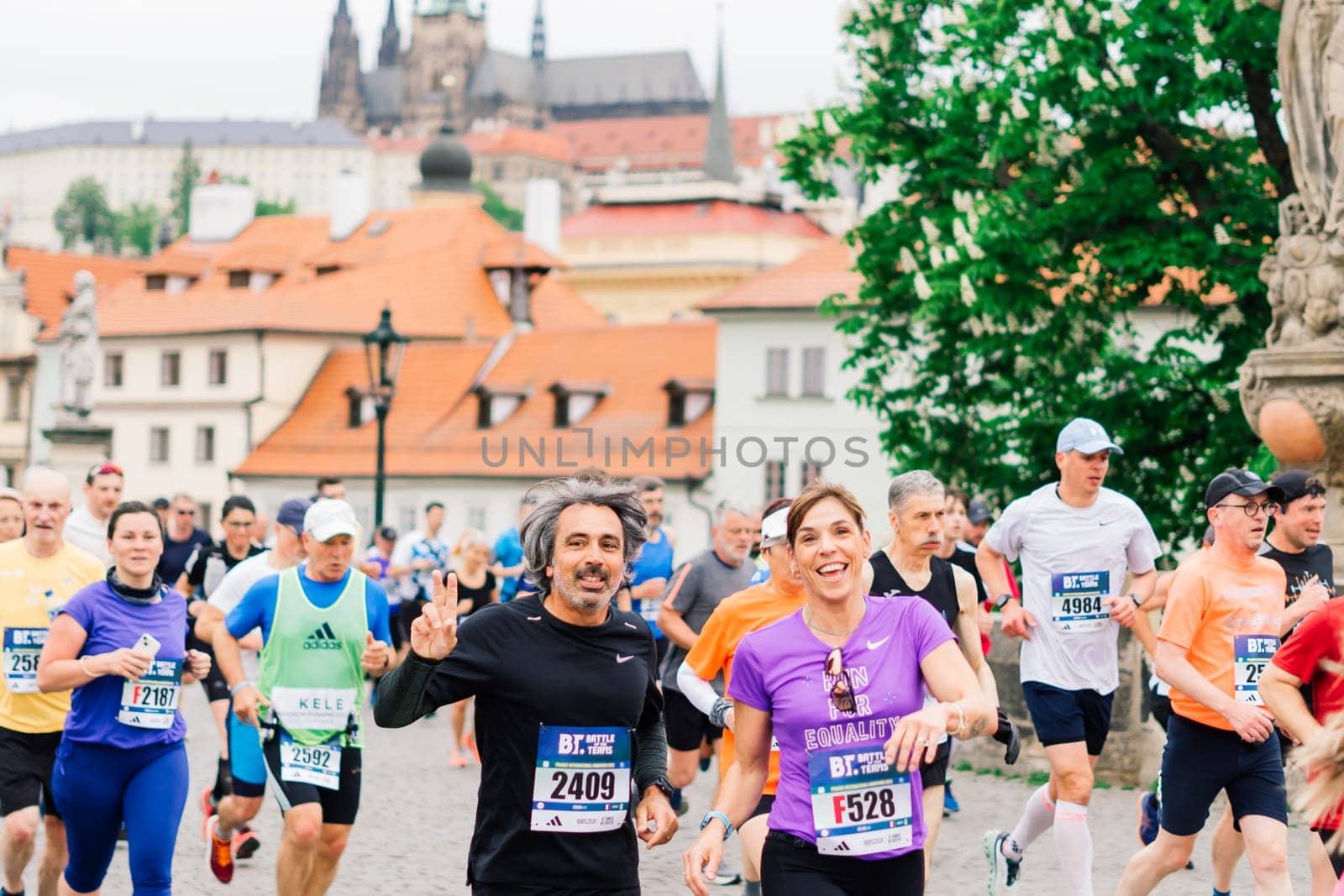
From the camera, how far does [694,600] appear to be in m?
11.1

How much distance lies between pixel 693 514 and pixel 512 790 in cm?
4923

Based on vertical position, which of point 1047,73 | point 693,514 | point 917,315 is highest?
point 1047,73

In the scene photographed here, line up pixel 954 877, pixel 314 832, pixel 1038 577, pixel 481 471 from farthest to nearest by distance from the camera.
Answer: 1. pixel 481 471
2. pixel 954 877
3. pixel 1038 577
4. pixel 314 832

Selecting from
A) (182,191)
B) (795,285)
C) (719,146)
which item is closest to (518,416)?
(795,285)

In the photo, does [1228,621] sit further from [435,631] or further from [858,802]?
[435,631]

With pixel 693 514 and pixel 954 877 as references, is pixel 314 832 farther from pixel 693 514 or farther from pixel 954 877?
pixel 693 514

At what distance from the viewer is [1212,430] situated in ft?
66.2

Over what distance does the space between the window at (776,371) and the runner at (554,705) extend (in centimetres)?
5083

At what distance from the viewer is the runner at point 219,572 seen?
37.6 ft

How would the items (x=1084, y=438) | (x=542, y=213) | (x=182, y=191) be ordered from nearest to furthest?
(x=1084, y=438), (x=542, y=213), (x=182, y=191)

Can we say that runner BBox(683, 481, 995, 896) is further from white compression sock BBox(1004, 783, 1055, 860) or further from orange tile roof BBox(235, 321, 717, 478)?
orange tile roof BBox(235, 321, 717, 478)

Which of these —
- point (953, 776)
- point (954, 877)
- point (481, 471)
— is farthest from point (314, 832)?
point (481, 471)

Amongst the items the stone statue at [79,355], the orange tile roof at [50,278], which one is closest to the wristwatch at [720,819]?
the stone statue at [79,355]

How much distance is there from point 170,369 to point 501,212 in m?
110
